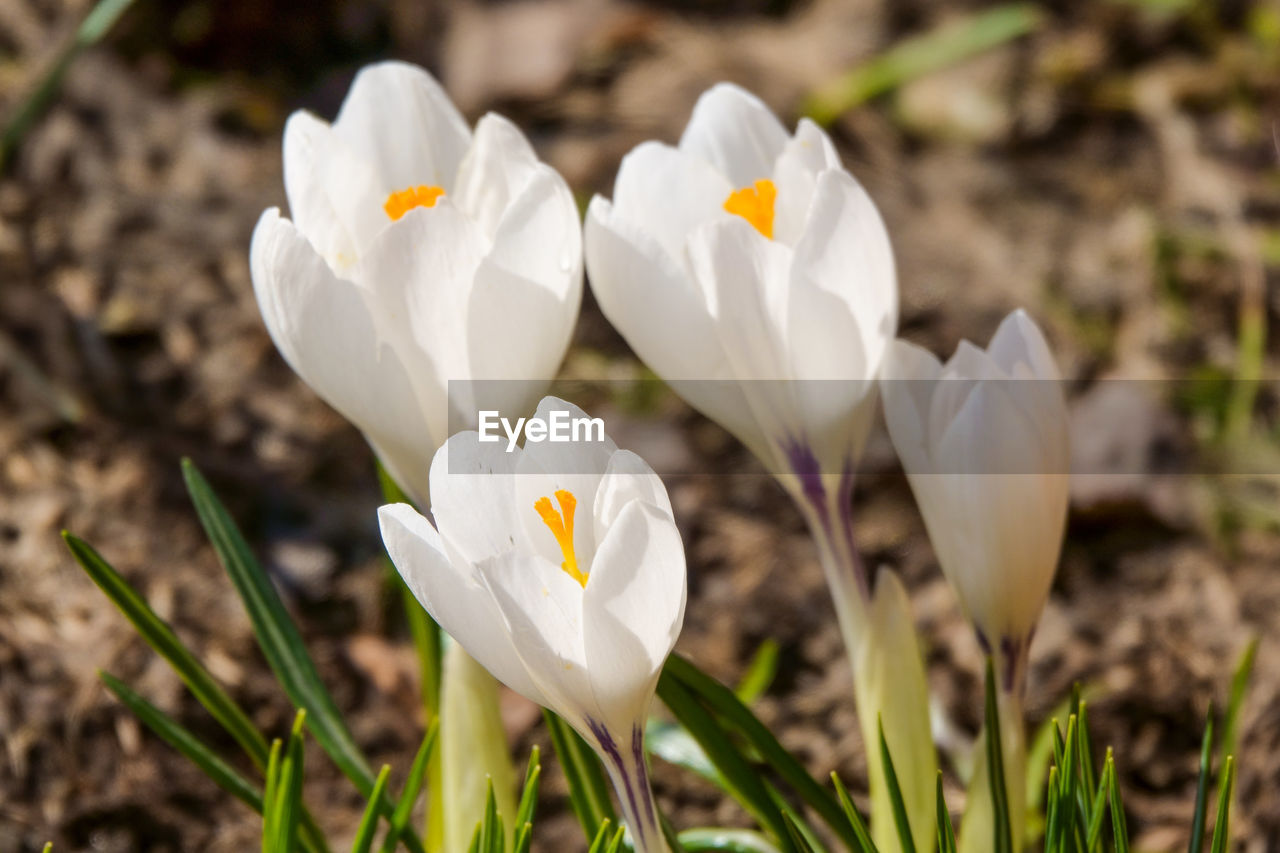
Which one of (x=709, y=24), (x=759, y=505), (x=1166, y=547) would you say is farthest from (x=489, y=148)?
(x=709, y=24)

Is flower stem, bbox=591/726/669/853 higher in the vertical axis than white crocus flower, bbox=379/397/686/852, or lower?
lower

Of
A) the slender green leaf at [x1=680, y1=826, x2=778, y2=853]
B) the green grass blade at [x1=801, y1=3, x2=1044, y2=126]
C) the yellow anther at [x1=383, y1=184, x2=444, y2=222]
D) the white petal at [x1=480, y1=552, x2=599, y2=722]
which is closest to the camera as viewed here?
the white petal at [x1=480, y1=552, x2=599, y2=722]

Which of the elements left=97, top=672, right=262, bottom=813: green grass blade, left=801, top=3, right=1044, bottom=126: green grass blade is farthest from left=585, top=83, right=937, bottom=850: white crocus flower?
left=801, top=3, right=1044, bottom=126: green grass blade

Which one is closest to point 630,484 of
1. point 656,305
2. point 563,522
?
point 563,522

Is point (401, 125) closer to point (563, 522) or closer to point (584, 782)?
point (563, 522)

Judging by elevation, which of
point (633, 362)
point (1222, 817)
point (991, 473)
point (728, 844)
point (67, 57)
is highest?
point (67, 57)

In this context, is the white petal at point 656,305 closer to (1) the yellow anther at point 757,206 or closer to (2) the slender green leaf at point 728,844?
(1) the yellow anther at point 757,206

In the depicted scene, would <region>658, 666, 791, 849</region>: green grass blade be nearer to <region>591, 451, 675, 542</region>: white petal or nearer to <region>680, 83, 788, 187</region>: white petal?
<region>591, 451, 675, 542</region>: white petal
